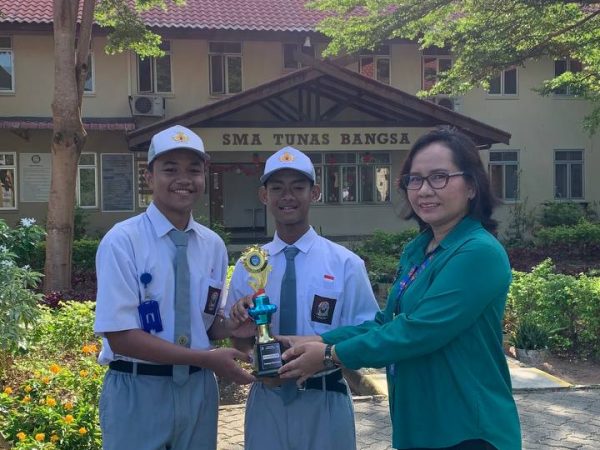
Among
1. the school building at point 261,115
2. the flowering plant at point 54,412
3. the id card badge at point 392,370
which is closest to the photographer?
the id card badge at point 392,370

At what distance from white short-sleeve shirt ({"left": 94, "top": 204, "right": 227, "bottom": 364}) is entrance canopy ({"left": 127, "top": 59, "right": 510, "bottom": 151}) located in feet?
42.6

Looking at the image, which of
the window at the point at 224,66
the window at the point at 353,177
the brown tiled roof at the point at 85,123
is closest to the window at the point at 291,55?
the window at the point at 224,66

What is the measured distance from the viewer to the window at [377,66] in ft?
67.5

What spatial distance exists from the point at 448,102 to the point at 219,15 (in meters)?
7.44

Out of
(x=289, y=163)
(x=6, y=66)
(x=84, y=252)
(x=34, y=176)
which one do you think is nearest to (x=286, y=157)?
(x=289, y=163)

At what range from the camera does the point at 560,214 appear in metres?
20.1

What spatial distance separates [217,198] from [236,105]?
5.48m

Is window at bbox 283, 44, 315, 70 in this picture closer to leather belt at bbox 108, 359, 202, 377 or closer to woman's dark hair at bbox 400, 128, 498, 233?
woman's dark hair at bbox 400, 128, 498, 233

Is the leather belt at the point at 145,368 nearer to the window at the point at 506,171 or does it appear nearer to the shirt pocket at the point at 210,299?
the shirt pocket at the point at 210,299

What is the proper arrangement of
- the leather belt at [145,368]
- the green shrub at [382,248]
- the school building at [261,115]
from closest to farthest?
the leather belt at [145,368] < the green shrub at [382,248] < the school building at [261,115]

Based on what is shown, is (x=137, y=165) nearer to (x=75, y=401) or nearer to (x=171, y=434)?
(x=75, y=401)

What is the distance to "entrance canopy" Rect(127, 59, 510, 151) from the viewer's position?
16031 mm

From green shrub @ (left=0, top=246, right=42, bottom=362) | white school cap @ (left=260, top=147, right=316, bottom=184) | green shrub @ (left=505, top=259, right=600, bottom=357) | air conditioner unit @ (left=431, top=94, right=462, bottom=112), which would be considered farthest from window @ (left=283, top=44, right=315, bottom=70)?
white school cap @ (left=260, top=147, right=316, bottom=184)

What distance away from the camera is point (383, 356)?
7.81 ft
